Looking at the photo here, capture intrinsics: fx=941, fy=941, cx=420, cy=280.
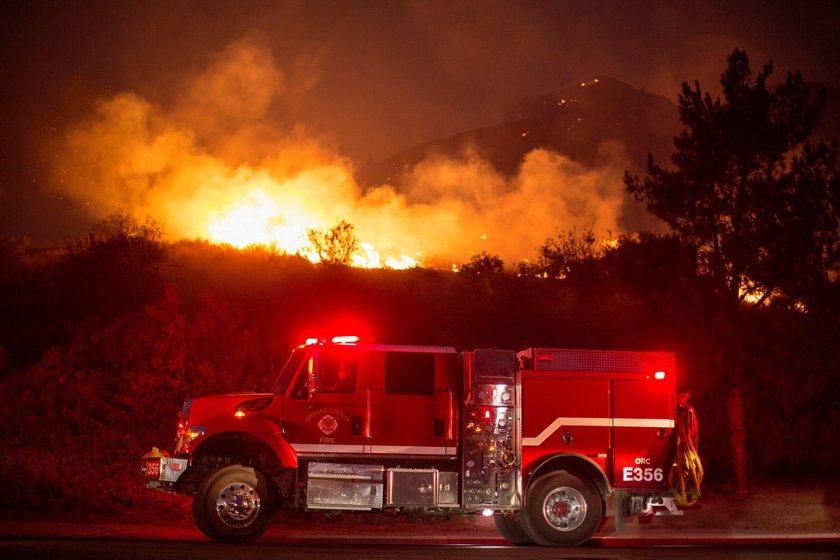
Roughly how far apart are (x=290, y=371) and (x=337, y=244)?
137 ft

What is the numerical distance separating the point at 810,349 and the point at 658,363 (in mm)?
8078

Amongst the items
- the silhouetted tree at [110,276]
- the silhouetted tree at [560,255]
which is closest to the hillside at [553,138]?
the silhouetted tree at [560,255]

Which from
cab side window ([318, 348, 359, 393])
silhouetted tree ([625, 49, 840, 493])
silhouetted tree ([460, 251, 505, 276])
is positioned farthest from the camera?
silhouetted tree ([460, 251, 505, 276])

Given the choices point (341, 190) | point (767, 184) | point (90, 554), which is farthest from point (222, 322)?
point (341, 190)

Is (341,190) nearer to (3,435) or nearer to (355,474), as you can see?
(3,435)

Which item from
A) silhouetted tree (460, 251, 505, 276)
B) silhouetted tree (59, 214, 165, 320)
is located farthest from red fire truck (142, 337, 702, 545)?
silhouetted tree (460, 251, 505, 276)

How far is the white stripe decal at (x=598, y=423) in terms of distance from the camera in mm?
12609

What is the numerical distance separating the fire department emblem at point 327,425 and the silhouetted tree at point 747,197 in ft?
30.0

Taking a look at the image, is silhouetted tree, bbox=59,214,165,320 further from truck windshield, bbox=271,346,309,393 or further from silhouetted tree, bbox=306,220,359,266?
truck windshield, bbox=271,346,309,393

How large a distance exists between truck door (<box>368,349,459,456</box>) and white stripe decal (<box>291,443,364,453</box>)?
221 mm

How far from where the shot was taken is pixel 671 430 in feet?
42.3

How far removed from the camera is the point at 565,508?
12617 mm

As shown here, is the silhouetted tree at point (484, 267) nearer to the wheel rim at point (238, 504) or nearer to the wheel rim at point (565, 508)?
the wheel rim at point (565, 508)

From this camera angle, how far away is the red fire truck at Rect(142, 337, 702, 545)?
12188 mm
